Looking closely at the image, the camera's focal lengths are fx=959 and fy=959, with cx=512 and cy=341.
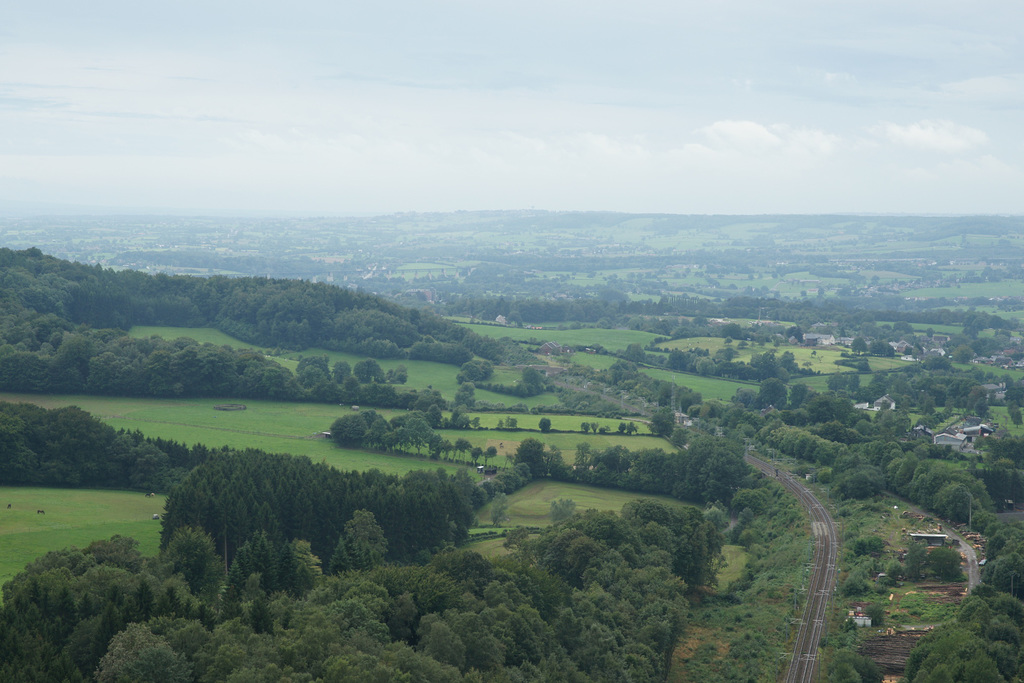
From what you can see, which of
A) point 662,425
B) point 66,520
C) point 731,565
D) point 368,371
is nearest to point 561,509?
point 731,565

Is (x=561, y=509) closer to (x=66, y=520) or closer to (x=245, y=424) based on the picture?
(x=245, y=424)

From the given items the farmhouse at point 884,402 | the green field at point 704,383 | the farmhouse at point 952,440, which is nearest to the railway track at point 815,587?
the farmhouse at point 952,440

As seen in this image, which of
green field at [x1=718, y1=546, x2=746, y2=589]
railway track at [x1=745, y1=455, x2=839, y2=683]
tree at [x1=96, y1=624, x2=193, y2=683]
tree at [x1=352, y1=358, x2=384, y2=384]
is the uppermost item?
tree at [x1=96, y1=624, x2=193, y2=683]

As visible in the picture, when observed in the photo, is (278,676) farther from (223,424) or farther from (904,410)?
(904,410)

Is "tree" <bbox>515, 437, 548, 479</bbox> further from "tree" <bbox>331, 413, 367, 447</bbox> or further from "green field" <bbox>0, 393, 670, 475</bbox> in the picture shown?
"tree" <bbox>331, 413, 367, 447</bbox>

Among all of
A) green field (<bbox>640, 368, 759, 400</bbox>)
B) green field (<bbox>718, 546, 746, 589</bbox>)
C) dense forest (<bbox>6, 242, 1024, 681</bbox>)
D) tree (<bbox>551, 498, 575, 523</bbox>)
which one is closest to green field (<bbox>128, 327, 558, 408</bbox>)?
dense forest (<bbox>6, 242, 1024, 681</bbox>)
